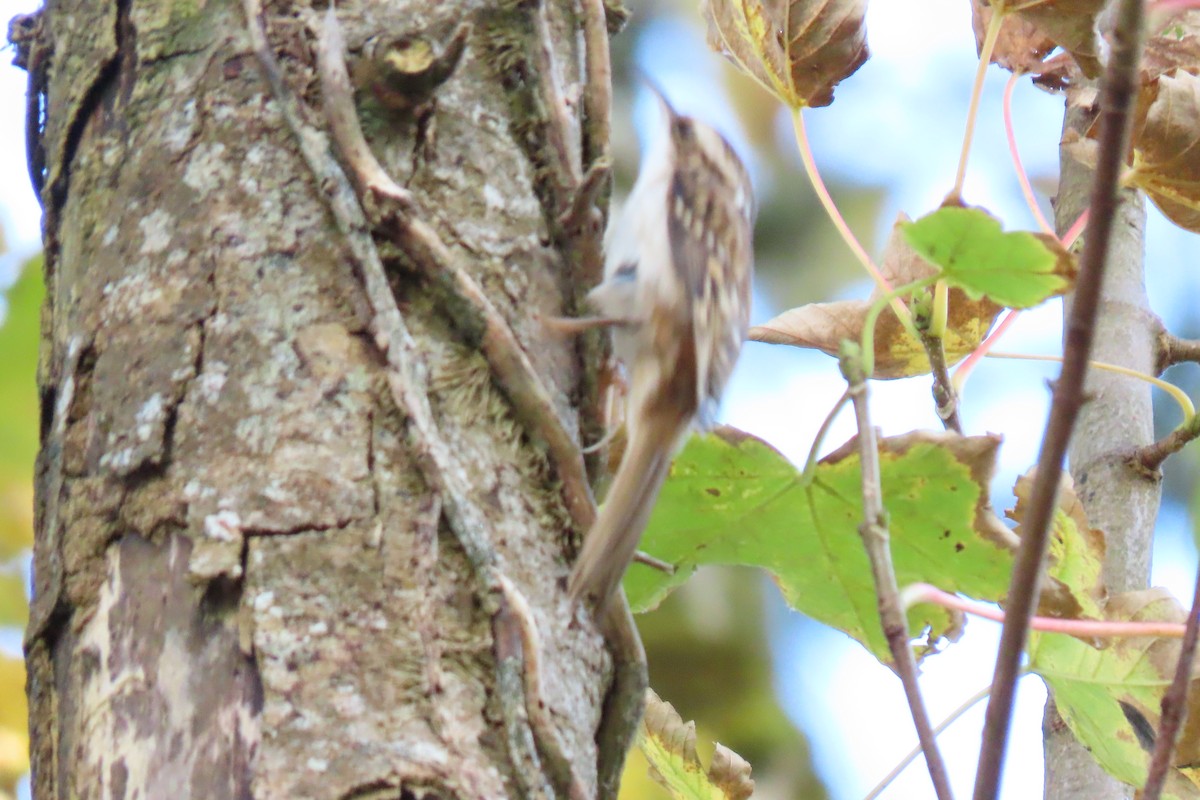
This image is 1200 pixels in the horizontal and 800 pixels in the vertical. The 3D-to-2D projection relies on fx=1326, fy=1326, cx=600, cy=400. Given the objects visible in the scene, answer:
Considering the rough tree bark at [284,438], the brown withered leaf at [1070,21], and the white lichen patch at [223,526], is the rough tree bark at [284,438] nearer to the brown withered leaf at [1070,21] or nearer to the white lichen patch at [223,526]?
the white lichen patch at [223,526]

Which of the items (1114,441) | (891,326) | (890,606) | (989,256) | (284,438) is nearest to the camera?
(890,606)

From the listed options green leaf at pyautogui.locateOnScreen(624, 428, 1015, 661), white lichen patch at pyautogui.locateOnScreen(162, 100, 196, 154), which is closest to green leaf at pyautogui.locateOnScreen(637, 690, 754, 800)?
green leaf at pyautogui.locateOnScreen(624, 428, 1015, 661)

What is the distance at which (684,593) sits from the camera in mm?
4297

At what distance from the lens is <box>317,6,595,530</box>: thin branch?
1214mm

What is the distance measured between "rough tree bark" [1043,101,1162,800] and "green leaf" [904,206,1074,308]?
22.8 inches

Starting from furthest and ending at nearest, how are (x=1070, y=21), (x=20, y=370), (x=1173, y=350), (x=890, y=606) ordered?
(x=20, y=370)
(x=1173, y=350)
(x=1070, y=21)
(x=890, y=606)

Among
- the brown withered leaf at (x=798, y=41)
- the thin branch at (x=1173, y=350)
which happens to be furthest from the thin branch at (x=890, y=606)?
the thin branch at (x=1173, y=350)

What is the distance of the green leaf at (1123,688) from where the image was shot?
4.23 feet

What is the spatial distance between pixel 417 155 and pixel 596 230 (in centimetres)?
20

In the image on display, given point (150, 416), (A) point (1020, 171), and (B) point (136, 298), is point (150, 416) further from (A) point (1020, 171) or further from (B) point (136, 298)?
(A) point (1020, 171)

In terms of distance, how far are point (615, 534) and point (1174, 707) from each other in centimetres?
51

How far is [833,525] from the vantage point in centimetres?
132

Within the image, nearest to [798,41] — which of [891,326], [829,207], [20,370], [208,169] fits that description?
[829,207]

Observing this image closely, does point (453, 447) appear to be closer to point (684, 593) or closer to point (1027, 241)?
point (1027, 241)
